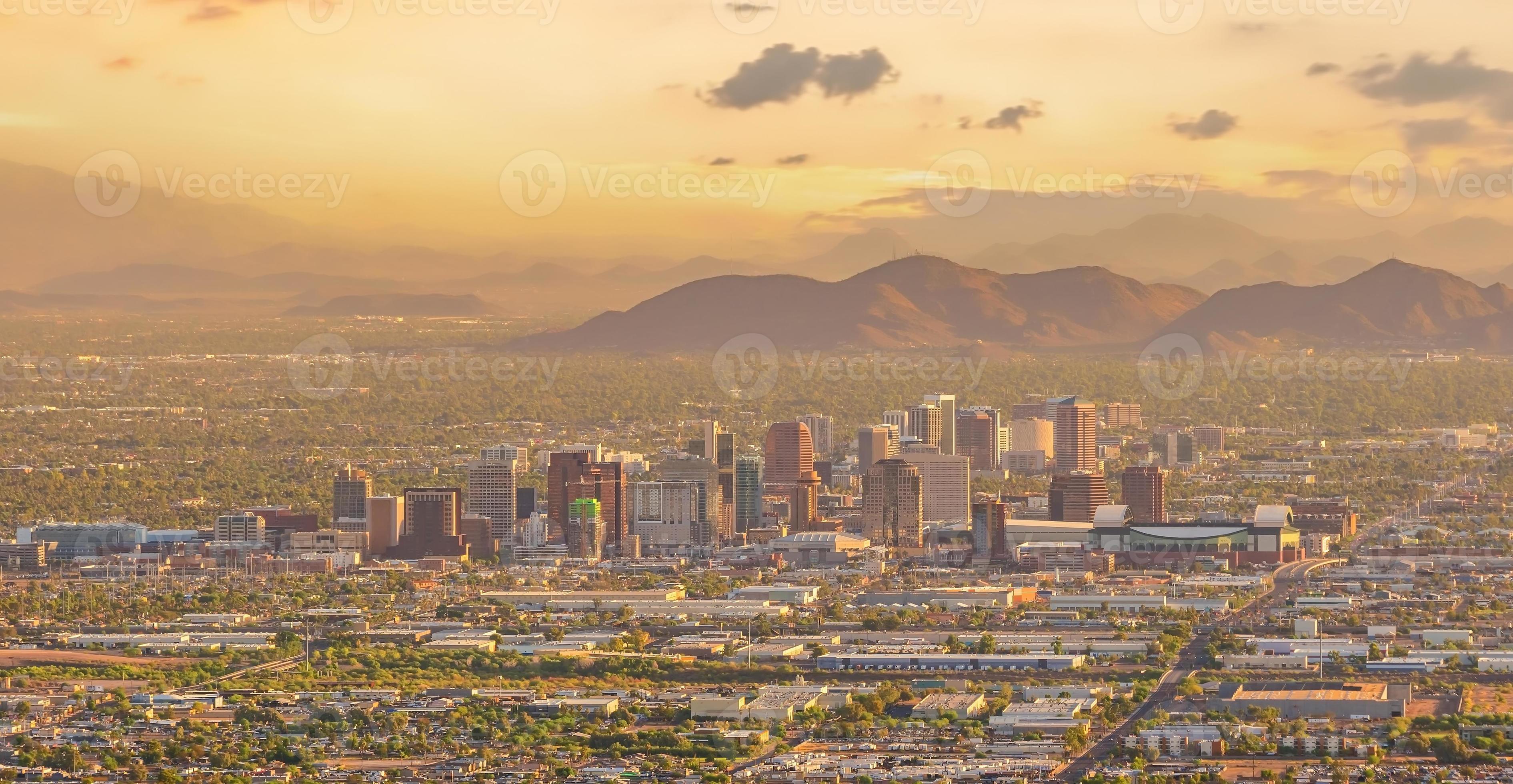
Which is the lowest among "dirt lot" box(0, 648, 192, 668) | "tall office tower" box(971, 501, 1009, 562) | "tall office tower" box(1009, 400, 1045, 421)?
"dirt lot" box(0, 648, 192, 668)

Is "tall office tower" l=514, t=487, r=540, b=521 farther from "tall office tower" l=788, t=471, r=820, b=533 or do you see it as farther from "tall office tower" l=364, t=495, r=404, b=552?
"tall office tower" l=788, t=471, r=820, b=533

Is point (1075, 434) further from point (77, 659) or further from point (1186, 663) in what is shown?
point (77, 659)

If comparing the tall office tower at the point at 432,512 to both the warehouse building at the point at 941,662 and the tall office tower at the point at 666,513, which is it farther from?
the warehouse building at the point at 941,662

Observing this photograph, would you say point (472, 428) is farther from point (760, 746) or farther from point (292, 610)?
point (760, 746)

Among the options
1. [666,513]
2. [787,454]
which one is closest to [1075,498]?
[666,513]

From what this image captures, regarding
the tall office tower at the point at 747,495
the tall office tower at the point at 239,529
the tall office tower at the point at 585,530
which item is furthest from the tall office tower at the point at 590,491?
the tall office tower at the point at 239,529

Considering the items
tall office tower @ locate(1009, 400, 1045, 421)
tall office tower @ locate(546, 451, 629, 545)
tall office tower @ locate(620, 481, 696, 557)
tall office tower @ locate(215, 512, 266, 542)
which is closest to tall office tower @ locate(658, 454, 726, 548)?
tall office tower @ locate(620, 481, 696, 557)
